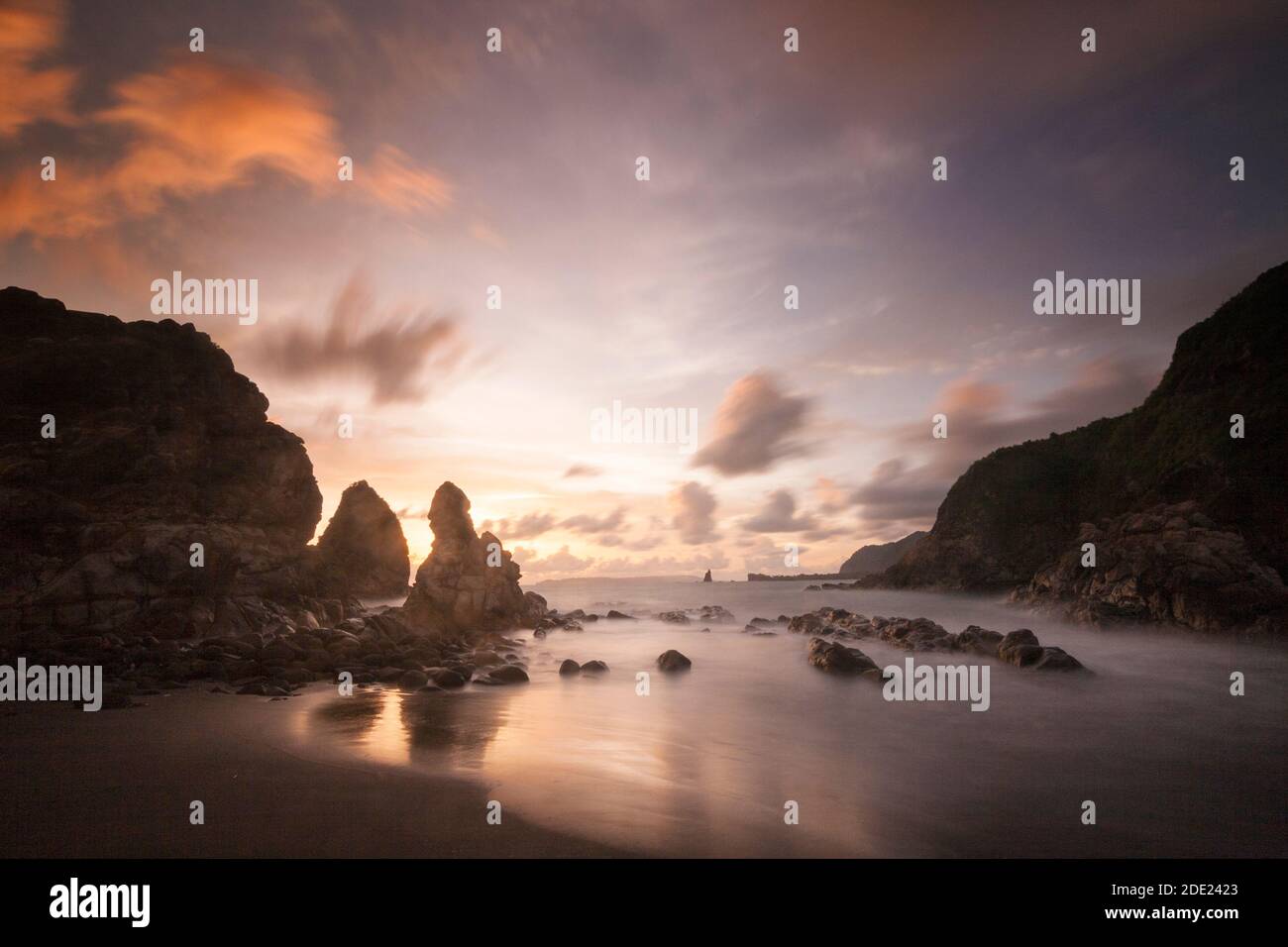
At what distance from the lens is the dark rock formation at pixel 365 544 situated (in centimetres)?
6444

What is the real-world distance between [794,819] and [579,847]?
11.4 ft

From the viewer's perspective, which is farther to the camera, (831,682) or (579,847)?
(831,682)

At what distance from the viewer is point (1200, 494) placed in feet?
113

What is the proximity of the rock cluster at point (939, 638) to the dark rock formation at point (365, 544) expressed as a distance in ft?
172

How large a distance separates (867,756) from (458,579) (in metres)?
26.0

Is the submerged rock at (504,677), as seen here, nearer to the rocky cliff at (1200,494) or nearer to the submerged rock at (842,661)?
the submerged rock at (842,661)

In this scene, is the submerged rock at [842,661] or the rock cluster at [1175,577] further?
the rock cluster at [1175,577]
